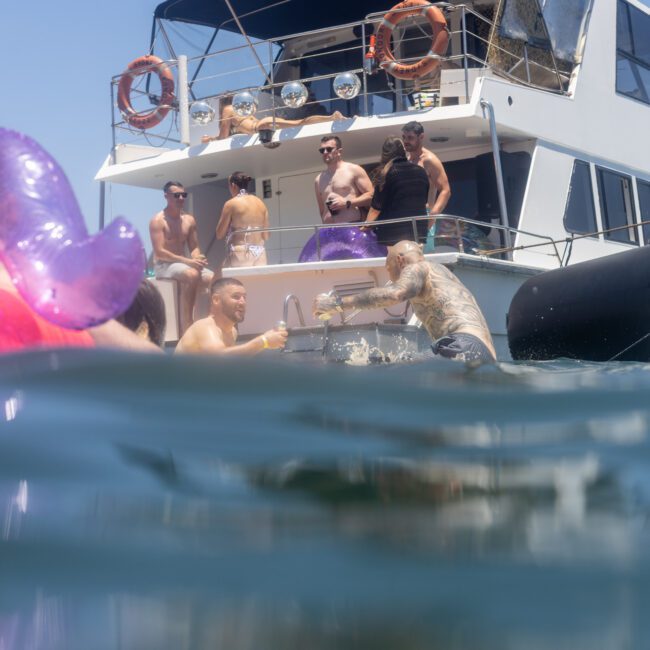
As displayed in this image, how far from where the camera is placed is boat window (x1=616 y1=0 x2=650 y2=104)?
32.0 feet

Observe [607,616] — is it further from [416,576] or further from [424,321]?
[424,321]

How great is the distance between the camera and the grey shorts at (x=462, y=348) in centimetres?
441

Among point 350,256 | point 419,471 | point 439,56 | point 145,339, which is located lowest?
point 419,471

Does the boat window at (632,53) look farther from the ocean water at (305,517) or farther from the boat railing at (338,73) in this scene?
the ocean water at (305,517)

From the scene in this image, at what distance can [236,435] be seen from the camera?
3.45ft

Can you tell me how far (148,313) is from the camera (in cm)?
194

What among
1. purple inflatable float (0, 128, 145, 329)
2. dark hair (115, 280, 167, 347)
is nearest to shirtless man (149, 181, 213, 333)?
dark hair (115, 280, 167, 347)

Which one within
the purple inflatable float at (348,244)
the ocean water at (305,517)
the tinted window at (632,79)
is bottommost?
the ocean water at (305,517)

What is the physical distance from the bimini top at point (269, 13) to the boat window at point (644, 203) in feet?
11.8

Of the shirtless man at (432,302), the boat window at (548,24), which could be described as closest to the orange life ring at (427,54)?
the boat window at (548,24)

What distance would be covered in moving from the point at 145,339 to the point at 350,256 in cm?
511

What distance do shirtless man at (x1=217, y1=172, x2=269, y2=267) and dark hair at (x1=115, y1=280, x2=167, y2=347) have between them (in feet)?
16.8

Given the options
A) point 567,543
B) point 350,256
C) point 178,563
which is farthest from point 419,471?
point 350,256

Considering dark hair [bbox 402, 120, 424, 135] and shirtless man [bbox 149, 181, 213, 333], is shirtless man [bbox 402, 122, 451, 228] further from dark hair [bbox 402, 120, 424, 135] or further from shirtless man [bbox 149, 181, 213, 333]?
shirtless man [bbox 149, 181, 213, 333]
